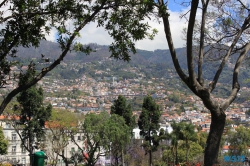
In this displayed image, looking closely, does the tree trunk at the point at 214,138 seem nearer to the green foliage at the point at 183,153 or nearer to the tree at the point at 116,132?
the tree at the point at 116,132

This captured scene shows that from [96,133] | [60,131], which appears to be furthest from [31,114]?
[96,133]

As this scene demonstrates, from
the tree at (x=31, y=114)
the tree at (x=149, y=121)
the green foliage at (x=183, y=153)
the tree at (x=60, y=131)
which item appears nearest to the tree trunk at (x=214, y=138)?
the tree at (x=60, y=131)

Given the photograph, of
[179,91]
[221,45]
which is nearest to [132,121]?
[221,45]

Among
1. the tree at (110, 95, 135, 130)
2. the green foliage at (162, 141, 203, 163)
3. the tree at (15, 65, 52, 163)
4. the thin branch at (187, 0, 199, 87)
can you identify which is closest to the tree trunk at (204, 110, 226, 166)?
the thin branch at (187, 0, 199, 87)

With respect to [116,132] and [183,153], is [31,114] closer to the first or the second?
[116,132]

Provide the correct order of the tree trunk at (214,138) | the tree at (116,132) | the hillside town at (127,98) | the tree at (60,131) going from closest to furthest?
the tree trunk at (214,138), the tree at (116,132), the tree at (60,131), the hillside town at (127,98)
